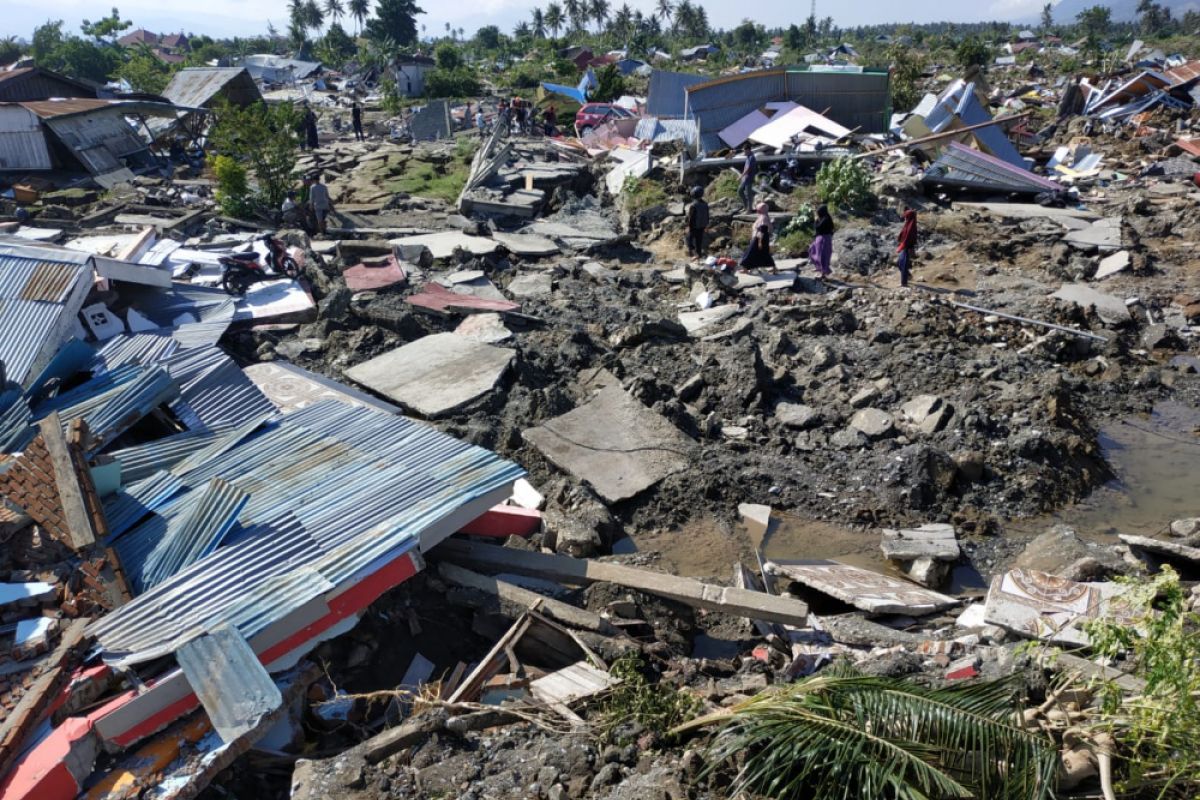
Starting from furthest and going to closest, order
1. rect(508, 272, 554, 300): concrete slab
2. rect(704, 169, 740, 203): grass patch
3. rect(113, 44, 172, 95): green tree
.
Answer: rect(113, 44, 172, 95): green tree → rect(704, 169, 740, 203): grass patch → rect(508, 272, 554, 300): concrete slab

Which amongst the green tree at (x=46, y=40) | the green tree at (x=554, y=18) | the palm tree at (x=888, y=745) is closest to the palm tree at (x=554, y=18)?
the green tree at (x=554, y=18)

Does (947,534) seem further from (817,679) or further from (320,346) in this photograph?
(320,346)

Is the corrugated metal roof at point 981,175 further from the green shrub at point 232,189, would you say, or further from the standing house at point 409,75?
the standing house at point 409,75

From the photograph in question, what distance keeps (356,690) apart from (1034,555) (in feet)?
16.2

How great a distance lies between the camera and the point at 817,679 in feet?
11.5

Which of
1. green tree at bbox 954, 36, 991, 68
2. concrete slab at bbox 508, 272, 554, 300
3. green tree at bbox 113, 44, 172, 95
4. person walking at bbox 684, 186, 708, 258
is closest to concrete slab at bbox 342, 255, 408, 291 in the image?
concrete slab at bbox 508, 272, 554, 300

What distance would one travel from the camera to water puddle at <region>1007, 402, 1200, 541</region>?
680 centimetres

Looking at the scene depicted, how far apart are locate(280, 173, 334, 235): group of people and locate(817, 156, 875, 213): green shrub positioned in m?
8.84

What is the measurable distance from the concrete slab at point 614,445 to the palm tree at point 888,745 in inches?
141

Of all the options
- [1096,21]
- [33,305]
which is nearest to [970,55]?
[1096,21]

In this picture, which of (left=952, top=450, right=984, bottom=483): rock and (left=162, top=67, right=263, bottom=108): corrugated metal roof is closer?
(left=952, top=450, right=984, bottom=483): rock

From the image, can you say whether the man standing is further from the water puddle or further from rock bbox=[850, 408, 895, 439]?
the water puddle

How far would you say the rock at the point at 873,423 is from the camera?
759cm

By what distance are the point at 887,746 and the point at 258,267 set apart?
10105 millimetres
